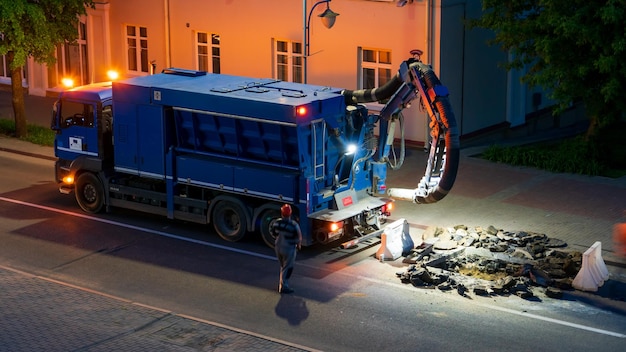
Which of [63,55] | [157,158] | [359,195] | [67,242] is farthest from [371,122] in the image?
[63,55]

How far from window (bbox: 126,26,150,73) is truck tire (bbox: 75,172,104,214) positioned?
41.1 feet

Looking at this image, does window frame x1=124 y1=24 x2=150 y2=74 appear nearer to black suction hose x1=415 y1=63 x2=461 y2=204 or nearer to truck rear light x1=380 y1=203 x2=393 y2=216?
truck rear light x1=380 y1=203 x2=393 y2=216

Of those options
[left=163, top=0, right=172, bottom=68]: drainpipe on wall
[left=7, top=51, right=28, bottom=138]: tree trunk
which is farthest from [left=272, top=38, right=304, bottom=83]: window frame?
[left=7, top=51, right=28, bottom=138]: tree trunk

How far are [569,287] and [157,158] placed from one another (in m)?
8.66

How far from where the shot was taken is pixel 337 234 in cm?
1992

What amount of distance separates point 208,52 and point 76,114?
1110 centimetres

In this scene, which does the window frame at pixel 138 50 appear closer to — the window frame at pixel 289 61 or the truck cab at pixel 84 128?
the window frame at pixel 289 61

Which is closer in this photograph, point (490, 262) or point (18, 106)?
point (490, 262)

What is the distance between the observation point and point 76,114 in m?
23.2

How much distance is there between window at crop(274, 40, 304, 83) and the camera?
3195 cm

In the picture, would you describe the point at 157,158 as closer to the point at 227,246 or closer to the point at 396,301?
the point at 227,246

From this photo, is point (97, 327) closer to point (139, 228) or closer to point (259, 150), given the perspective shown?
point (259, 150)

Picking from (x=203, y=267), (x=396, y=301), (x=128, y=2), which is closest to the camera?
(x=396, y=301)

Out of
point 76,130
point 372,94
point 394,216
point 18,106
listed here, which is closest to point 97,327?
point 372,94
